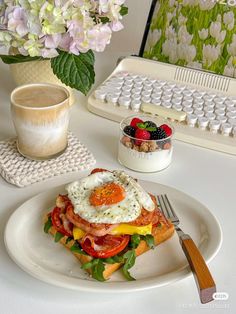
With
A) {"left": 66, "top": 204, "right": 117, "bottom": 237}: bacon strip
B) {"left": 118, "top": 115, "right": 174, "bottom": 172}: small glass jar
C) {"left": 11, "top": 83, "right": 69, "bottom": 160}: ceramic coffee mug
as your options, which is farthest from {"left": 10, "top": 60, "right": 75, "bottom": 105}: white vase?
{"left": 66, "top": 204, "right": 117, "bottom": 237}: bacon strip

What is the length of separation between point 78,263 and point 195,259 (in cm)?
17

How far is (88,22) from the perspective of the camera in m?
1.00

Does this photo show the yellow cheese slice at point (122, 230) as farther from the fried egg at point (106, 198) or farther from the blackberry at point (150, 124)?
the blackberry at point (150, 124)

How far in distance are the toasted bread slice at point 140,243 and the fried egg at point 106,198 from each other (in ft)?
0.13

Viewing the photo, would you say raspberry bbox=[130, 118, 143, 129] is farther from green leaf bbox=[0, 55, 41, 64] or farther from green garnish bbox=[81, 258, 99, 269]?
green garnish bbox=[81, 258, 99, 269]

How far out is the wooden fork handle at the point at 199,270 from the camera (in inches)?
26.8

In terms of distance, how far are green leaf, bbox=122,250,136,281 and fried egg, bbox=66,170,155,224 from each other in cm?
5

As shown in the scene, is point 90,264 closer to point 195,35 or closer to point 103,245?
point 103,245

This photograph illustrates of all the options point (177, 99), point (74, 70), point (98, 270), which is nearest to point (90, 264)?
point (98, 270)

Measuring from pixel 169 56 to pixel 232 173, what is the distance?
433 mm

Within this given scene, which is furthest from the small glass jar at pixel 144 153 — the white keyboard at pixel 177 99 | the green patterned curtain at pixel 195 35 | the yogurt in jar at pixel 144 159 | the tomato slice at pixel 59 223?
the green patterned curtain at pixel 195 35

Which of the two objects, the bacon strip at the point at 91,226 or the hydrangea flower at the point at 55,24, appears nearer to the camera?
the bacon strip at the point at 91,226

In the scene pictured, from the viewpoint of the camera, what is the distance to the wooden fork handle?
2.23 feet

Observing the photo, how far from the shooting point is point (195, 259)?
2.41 ft
